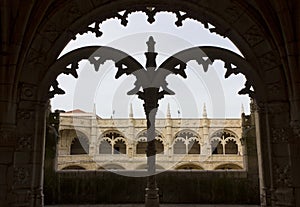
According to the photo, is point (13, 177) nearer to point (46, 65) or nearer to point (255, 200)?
point (46, 65)

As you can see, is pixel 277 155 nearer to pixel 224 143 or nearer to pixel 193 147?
pixel 224 143

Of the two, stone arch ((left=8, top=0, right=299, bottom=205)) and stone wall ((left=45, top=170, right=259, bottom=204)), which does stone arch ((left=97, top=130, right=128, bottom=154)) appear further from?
stone arch ((left=8, top=0, right=299, bottom=205))

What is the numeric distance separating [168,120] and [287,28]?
19.4 meters

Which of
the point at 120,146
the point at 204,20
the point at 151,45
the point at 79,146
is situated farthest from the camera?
the point at 120,146

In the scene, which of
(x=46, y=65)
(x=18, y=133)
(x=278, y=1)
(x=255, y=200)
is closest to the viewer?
(x=278, y=1)

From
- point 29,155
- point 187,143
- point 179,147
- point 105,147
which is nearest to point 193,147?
point 187,143

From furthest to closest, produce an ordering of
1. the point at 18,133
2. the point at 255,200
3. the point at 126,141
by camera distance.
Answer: the point at 126,141 → the point at 255,200 → the point at 18,133

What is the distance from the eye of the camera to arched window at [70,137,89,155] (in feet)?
71.2

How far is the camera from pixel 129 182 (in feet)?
15.7

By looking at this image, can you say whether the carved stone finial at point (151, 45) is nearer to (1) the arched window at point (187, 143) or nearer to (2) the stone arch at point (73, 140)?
(2) the stone arch at point (73, 140)

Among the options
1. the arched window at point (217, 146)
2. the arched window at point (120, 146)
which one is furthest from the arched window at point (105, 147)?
the arched window at point (217, 146)

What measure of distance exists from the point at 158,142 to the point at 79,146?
5517mm

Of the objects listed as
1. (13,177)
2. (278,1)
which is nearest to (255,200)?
(278,1)

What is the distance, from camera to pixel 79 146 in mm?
22141
